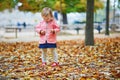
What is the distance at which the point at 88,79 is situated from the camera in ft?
25.2

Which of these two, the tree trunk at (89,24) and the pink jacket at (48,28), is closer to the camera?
the pink jacket at (48,28)

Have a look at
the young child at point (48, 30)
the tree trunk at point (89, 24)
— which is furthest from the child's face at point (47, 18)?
the tree trunk at point (89, 24)

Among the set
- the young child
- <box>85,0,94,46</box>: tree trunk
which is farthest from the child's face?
<box>85,0,94,46</box>: tree trunk

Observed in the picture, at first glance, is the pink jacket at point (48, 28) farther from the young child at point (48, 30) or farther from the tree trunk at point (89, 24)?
the tree trunk at point (89, 24)

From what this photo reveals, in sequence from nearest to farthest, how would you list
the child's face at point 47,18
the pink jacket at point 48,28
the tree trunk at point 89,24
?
1. the child's face at point 47,18
2. the pink jacket at point 48,28
3. the tree trunk at point 89,24

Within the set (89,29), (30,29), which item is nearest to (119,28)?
(30,29)

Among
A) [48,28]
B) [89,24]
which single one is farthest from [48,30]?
[89,24]

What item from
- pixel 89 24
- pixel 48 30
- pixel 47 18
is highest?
pixel 47 18

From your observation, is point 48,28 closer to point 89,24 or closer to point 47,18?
point 47,18

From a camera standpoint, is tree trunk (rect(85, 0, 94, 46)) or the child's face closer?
the child's face

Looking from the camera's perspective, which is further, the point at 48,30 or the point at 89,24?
the point at 89,24

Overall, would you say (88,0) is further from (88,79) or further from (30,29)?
(30,29)

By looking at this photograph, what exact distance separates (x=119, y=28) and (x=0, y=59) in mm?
36689

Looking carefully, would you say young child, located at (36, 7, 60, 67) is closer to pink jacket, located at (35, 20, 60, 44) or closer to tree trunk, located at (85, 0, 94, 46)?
pink jacket, located at (35, 20, 60, 44)
